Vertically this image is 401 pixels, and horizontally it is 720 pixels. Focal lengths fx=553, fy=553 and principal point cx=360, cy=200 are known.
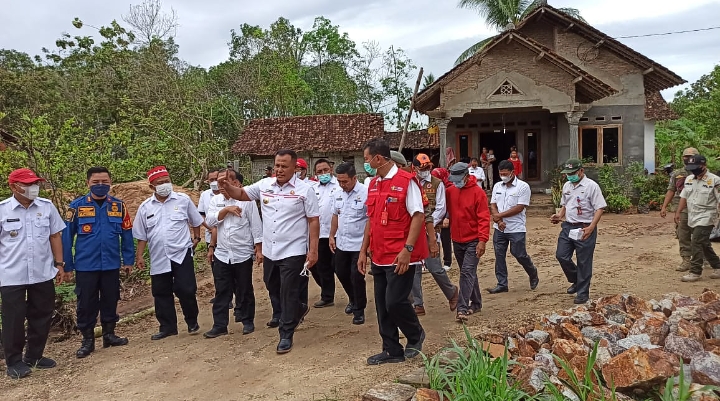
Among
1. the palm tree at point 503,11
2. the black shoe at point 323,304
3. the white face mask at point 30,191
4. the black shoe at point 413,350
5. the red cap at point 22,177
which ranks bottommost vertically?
the black shoe at point 323,304

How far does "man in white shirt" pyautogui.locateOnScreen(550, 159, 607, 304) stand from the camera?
6227 mm

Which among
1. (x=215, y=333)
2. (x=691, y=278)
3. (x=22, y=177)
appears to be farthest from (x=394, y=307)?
(x=691, y=278)

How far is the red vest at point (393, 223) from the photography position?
442 cm

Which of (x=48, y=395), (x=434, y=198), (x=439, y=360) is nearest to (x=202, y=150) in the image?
(x=434, y=198)

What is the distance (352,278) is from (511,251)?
2235mm

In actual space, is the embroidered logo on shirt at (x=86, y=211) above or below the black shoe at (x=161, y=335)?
above

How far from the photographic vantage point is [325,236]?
6.94 m

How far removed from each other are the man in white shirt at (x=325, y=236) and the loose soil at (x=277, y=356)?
0.28m

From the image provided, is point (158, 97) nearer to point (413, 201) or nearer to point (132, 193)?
point (132, 193)

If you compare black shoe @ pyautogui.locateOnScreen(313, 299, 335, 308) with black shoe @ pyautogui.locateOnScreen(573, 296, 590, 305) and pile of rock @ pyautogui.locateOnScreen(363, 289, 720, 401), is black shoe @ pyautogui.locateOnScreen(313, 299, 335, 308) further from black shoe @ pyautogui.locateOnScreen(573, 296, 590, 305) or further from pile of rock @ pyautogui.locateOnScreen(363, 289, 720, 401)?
black shoe @ pyautogui.locateOnScreen(573, 296, 590, 305)

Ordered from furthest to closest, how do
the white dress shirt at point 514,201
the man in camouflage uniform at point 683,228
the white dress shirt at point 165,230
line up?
the man in camouflage uniform at point 683,228, the white dress shirt at point 514,201, the white dress shirt at point 165,230

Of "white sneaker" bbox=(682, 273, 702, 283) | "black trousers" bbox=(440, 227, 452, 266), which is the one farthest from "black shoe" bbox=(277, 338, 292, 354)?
"white sneaker" bbox=(682, 273, 702, 283)

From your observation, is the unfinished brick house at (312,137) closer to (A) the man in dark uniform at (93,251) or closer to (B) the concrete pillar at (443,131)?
(B) the concrete pillar at (443,131)

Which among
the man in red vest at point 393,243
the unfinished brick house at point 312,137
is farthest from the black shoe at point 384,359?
the unfinished brick house at point 312,137
